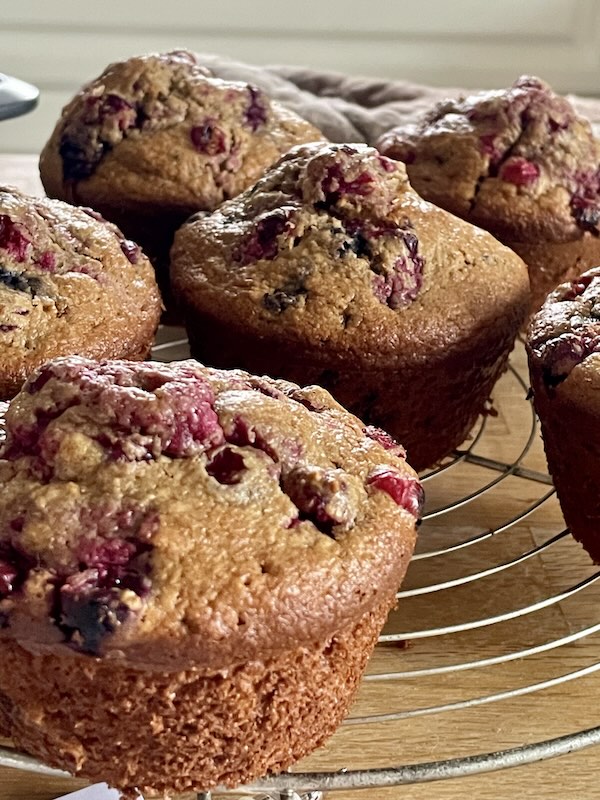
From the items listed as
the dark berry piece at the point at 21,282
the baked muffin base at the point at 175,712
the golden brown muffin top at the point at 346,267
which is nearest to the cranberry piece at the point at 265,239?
the golden brown muffin top at the point at 346,267

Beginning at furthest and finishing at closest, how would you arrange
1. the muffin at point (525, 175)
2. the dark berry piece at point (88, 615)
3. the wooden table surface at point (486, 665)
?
the muffin at point (525, 175)
the wooden table surface at point (486, 665)
the dark berry piece at point (88, 615)

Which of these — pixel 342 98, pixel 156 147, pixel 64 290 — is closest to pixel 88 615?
pixel 64 290

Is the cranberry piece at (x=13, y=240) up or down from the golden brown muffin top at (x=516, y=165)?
down

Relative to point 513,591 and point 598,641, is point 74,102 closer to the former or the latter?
point 513,591

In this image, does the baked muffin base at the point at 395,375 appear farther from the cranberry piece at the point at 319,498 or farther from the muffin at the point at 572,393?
the cranberry piece at the point at 319,498

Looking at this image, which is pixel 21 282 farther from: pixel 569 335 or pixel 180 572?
pixel 569 335

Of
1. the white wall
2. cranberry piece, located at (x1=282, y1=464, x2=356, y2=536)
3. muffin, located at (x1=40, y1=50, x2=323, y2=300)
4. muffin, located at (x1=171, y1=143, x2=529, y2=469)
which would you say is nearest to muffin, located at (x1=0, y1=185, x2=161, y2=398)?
muffin, located at (x1=171, y1=143, x2=529, y2=469)

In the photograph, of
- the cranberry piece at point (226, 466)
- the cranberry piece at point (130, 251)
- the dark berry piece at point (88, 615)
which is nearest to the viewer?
the dark berry piece at point (88, 615)
